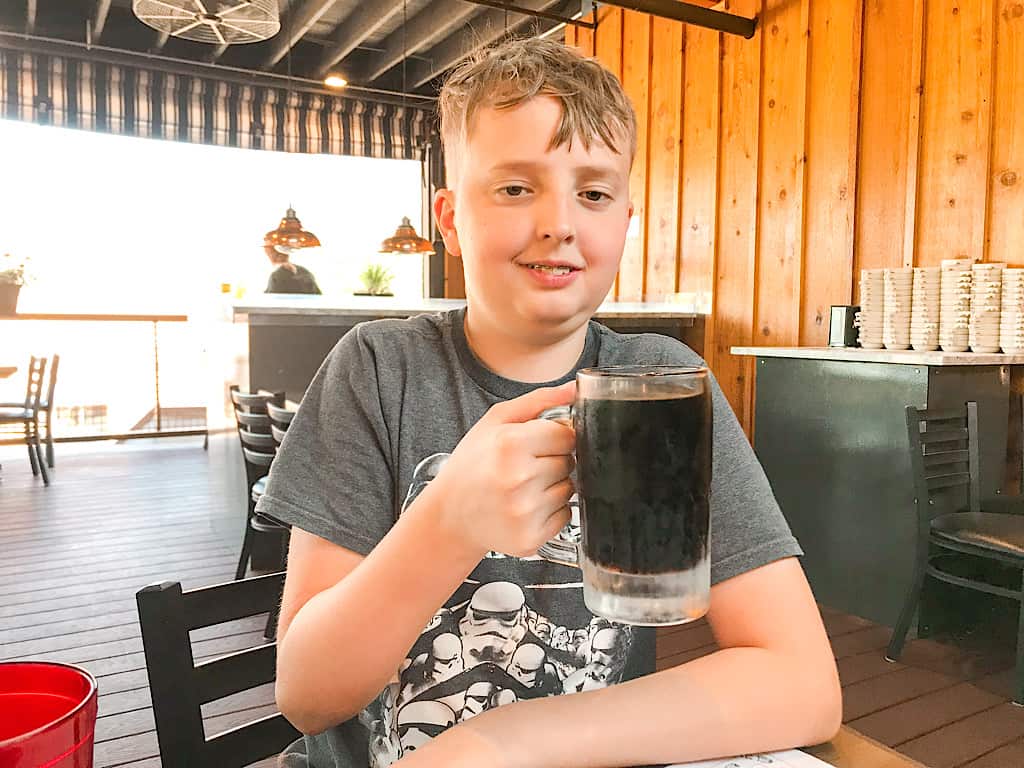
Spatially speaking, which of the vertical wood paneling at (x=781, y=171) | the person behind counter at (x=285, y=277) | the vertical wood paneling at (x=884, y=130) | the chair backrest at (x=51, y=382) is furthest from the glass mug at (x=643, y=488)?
the person behind counter at (x=285, y=277)

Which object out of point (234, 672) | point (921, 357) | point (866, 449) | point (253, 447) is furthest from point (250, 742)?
point (866, 449)

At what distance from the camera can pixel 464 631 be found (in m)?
0.86

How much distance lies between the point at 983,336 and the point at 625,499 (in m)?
3.03

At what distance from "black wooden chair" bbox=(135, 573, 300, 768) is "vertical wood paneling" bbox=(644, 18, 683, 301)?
4407 mm

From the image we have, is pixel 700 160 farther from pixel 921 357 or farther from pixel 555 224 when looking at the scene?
pixel 555 224

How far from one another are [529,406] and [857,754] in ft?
1.52

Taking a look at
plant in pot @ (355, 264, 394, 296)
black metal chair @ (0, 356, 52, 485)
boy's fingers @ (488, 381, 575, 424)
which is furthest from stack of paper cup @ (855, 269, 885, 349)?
black metal chair @ (0, 356, 52, 485)

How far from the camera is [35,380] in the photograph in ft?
17.5

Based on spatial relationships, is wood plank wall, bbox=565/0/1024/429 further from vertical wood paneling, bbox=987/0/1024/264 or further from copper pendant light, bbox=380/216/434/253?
copper pendant light, bbox=380/216/434/253

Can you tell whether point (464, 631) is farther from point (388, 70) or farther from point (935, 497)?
point (388, 70)

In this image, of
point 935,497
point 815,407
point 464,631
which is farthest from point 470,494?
point 815,407

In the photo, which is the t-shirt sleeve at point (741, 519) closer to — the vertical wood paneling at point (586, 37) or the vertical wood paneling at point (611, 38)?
the vertical wood paneling at point (611, 38)

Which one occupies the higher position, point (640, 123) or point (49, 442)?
point (640, 123)

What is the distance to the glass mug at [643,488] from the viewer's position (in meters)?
0.53
